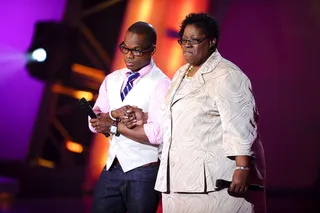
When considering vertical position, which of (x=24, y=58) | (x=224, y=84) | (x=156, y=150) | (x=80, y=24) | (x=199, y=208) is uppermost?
(x=80, y=24)

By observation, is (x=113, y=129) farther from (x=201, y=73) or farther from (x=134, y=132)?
(x=201, y=73)

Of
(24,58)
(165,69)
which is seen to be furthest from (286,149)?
(24,58)

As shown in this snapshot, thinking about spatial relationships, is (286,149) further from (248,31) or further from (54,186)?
(54,186)

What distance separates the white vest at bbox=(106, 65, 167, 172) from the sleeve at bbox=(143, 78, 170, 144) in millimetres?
25

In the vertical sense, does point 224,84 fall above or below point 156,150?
above

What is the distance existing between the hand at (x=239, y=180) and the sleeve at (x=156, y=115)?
1.78 feet

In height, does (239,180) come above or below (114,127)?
below

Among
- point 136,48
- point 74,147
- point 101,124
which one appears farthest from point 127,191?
point 74,147

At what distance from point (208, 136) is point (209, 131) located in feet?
0.07

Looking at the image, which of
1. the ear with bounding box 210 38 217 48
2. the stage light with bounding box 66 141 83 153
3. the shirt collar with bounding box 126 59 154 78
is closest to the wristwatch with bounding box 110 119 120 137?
the shirt collar with bounding box 126 59 154 78

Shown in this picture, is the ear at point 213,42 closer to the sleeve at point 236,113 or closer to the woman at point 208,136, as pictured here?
the woman at point 208,136

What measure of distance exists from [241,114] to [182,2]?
354 cm

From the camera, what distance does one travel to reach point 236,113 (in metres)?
2.18

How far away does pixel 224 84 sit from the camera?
87.2 inches
